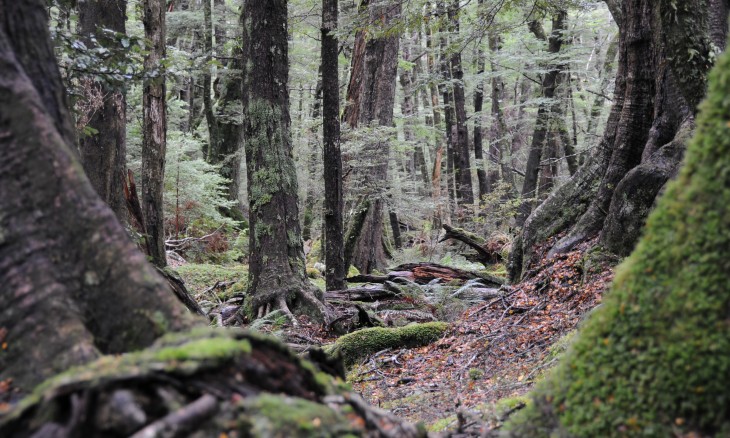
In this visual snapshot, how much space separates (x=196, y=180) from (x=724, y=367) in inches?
629

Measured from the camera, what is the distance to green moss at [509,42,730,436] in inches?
68.9

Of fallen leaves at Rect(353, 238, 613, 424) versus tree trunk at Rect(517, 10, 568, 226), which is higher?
tree trunk at Rect(517, 10, 568, 226)

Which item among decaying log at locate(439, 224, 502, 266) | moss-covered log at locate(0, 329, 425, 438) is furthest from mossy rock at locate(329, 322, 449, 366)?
decaying log at locate(439, 224, 502, 266)

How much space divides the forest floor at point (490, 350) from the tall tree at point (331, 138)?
9.06 feet

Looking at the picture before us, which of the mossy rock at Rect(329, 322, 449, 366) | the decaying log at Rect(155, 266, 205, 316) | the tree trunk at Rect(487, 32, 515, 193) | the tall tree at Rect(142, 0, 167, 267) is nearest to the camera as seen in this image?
the decaying log at Rect(155, 266, 205, 316)

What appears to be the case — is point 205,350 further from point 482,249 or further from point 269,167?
point 482,249

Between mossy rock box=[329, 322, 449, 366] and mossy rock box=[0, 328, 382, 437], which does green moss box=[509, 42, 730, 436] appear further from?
mossy rock box=[329, 322, 449, 366]

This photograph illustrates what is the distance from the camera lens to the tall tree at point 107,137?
32.0ft

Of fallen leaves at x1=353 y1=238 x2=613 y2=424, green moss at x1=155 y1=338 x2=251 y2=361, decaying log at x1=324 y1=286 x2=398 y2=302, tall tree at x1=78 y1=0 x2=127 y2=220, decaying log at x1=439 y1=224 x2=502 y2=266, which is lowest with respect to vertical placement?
decaying log at x1=439 y1=224 x2=502 y2=266

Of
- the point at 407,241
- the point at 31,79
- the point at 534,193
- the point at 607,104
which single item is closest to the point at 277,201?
the point at 31,79

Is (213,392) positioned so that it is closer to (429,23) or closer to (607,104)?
(429,23)

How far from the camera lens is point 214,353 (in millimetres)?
1789

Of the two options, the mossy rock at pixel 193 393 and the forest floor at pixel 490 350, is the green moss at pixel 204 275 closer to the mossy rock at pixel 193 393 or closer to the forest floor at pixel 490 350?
the forest floor at pixel 490 350

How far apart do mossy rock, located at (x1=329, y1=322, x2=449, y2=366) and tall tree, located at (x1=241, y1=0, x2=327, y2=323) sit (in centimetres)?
154
